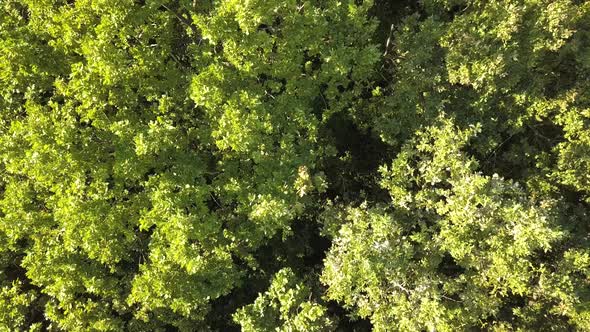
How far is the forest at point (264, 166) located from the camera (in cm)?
1423

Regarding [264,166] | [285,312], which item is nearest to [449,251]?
[285,312]

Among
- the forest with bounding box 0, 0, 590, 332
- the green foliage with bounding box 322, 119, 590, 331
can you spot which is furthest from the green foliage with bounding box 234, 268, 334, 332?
the green foliage with bounding box 322, 119, 590, 331

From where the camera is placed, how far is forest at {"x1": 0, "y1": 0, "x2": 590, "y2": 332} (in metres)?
14.2

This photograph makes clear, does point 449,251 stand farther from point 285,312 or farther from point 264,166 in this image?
point 264,166

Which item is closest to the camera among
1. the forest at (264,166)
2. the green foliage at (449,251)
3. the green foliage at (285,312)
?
the forest at (264,166)

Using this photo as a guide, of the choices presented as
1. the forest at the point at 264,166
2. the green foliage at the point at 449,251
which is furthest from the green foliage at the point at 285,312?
the green foliage at the point at 449,251

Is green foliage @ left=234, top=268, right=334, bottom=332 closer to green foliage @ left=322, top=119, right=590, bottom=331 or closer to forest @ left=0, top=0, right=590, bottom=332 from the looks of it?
forest @ left=0, top=0, right=590, bottom=332

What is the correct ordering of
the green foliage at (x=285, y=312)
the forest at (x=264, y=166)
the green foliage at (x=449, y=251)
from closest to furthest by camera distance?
the forest at (x=264, y=166) < the green foliage at (x=449, y=251) < the green foliage at (x=285, y=312)

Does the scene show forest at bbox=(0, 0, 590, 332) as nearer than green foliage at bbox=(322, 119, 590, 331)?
Yes

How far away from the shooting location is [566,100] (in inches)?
668

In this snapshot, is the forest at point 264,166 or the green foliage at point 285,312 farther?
the green foliage at point 285,312

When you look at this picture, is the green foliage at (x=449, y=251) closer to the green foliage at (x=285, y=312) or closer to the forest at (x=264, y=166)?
the forest at (x=264, y=166)

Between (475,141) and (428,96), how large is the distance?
354 centimetres

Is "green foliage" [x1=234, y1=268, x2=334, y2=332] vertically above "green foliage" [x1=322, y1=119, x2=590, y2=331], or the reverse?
"green foliage" [x1=322, y1=119, x2=590, y2=331]
